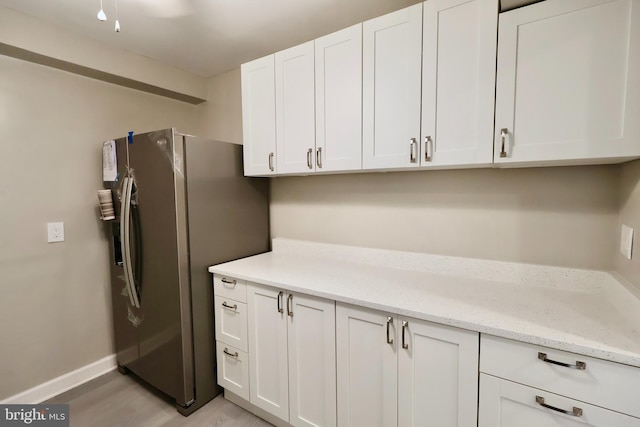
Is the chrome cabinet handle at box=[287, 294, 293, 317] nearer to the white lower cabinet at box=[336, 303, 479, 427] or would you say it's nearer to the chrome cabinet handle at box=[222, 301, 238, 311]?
the white lower cabinet at box=[336, 303, 479, 427]

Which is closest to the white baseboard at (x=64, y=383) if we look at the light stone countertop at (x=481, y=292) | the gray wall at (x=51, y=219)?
the gray wall at (x=51, y=219)

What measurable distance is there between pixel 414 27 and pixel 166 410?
105 inches

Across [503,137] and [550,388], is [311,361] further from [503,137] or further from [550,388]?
[503,137]

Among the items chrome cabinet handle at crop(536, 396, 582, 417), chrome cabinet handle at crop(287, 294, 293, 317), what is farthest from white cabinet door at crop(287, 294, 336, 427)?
chrome cabinet handle at crop(536, 396, 582, 417)

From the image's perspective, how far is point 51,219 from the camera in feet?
6.77

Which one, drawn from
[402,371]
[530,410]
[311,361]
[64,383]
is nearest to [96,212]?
[64,383]

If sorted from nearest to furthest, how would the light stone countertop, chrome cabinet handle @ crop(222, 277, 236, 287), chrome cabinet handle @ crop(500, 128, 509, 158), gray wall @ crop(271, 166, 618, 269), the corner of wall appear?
the light stone countertop
the corner of wall
chrome cabinet handle @ crop(500, 128, 509, 158)
gray wall @ crop(271, 166, 618, 269)
chrome cabinet handle @ crop(222, 277, 236, 287)

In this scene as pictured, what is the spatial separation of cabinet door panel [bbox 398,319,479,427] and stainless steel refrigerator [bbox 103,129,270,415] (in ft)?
4.25

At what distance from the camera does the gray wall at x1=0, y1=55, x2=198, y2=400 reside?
189 cm

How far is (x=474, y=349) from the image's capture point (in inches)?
43.4

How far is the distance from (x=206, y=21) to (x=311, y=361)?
2156mm

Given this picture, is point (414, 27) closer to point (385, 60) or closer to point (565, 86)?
point (385, 60)

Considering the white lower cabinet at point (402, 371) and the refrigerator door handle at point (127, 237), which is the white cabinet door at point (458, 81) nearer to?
the white lower cabinet at point (402, 371)

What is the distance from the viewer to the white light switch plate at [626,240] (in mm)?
1158
